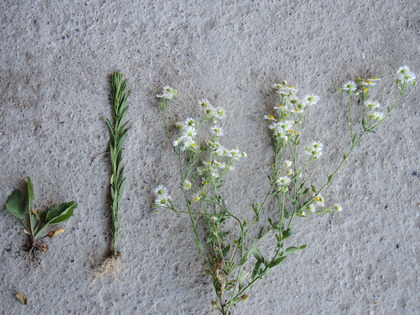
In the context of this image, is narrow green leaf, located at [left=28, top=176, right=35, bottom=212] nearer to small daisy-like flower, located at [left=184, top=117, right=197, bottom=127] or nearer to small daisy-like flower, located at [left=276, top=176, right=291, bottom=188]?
small daisy-like flower, located at [left=184, top=117, right=197, bottom=127]

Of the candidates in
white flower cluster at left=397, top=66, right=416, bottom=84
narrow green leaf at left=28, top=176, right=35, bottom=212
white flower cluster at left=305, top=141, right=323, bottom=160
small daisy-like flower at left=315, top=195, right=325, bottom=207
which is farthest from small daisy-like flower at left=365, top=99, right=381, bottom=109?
narrow green leaf at left=28, top=176, right=35, bottom=212

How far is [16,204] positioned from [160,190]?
0.50 m

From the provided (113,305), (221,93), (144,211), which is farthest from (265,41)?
(113,305)

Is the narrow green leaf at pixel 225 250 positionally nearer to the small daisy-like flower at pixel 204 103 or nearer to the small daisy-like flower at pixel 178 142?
the small daisy-like flower at pixel 178 142

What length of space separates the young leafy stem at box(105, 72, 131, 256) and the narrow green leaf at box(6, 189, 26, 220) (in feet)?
1.00

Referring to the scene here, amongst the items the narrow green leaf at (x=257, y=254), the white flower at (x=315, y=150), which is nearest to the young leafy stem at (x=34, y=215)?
the narrow green leaf at (x=257, y=254)

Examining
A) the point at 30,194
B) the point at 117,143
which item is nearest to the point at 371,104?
the point at 117,143

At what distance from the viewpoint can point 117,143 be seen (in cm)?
135

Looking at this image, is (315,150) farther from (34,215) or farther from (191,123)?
(34,215)

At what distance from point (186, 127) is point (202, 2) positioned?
51 cm

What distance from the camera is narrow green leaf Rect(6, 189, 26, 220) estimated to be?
1.29 meters

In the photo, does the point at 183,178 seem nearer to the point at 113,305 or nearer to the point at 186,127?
the point at 186,127

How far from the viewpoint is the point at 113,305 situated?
1350 mm

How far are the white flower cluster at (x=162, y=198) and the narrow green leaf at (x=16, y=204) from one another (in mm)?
456
